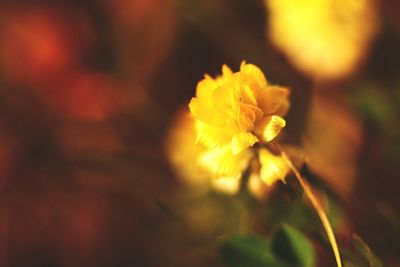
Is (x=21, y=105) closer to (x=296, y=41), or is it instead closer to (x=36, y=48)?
(x=36, y=48)

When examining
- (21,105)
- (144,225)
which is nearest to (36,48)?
(21,105)

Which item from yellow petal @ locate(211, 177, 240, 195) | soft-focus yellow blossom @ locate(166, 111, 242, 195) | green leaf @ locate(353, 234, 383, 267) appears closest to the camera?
green leaf @ locate(353, 234, 383, 267)

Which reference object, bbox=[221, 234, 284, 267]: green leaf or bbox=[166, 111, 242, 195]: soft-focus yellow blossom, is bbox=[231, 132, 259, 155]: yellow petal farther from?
bbox=[166, 111, 242, 195]: soft-focus yellow blossom

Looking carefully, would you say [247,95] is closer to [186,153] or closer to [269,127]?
[269,127]

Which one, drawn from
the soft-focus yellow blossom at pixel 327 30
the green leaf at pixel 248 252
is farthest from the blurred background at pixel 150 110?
the green leaf at pixel 248 252

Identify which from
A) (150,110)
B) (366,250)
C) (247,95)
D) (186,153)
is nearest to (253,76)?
(247,95)

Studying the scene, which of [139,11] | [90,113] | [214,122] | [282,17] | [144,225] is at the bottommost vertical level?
[214,122]

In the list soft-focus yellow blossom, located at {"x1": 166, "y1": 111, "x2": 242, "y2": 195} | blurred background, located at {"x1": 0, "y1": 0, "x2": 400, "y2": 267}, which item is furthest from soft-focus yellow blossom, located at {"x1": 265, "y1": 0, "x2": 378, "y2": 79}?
soft-focus yellow blossom, located at {"x1": 166, "y1": 111, "x2": 242, "y2": 195}
